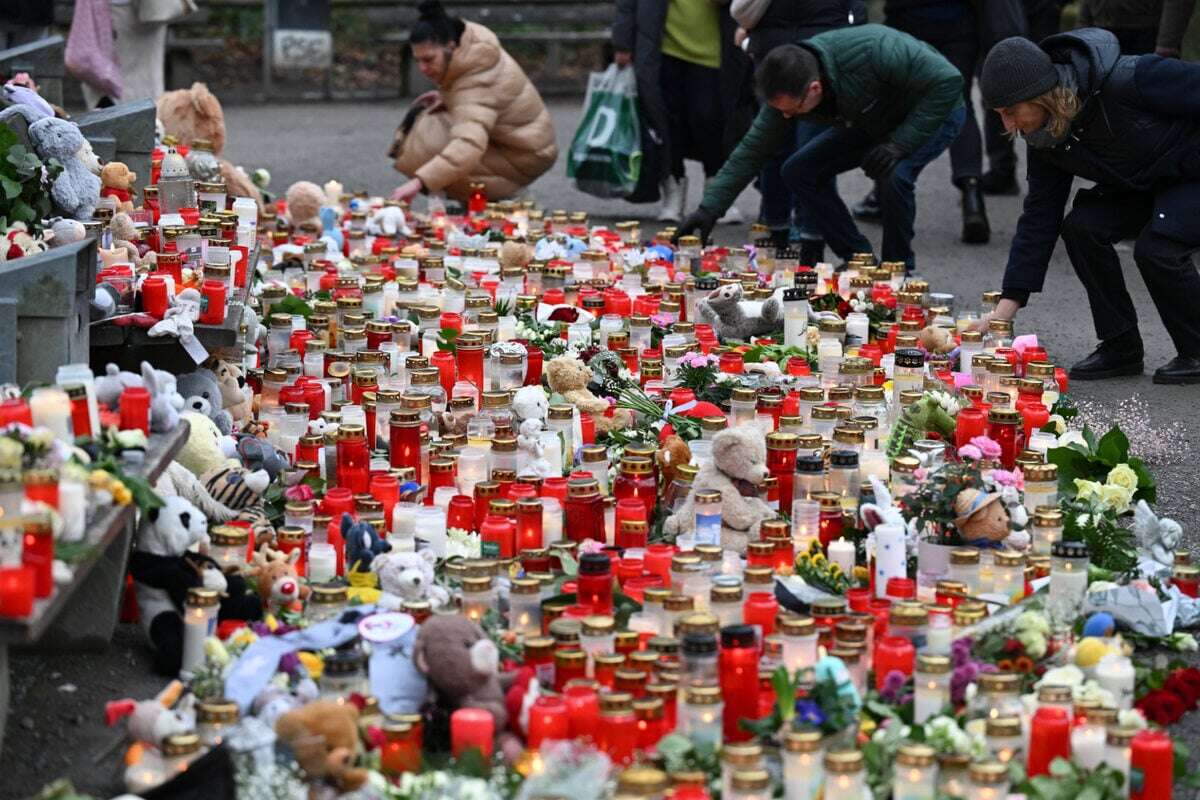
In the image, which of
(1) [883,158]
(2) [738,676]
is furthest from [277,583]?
(1) [883,158]

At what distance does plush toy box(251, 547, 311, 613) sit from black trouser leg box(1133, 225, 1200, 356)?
12.1ft

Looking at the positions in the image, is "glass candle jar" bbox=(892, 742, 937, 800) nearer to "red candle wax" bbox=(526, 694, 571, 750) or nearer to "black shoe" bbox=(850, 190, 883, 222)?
"red candle wax" bbox=(526, 694, 571, 750)

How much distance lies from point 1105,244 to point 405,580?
3.71 m

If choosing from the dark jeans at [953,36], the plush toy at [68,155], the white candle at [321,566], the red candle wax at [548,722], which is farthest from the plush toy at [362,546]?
the dark jeans at [953,36]

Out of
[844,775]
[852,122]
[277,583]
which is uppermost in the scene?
[852,122]

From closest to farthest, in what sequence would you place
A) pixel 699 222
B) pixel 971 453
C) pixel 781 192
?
pixel 971 453
pixel 699 222
pixel 781 192

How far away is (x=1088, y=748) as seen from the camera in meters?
3.75

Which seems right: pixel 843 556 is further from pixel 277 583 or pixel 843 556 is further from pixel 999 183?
pixel 999 183

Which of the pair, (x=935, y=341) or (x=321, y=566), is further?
(x=935, y=341)

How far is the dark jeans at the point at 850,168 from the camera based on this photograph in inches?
338

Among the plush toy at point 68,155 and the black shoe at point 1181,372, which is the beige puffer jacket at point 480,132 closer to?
the plush toy at point 68,155

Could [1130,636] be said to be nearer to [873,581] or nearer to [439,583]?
[873,581]

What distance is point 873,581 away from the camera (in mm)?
4781

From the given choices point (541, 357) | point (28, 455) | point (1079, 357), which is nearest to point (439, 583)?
point (28, 455)
